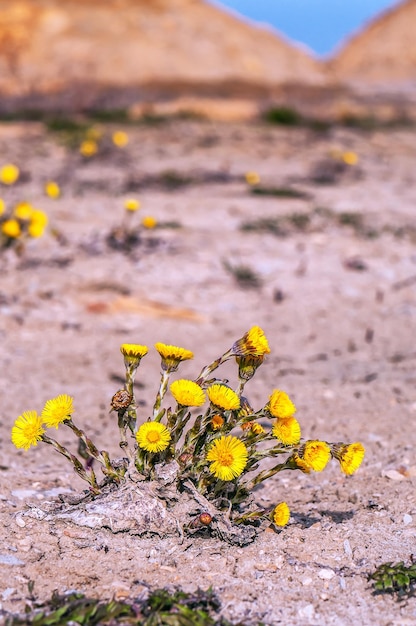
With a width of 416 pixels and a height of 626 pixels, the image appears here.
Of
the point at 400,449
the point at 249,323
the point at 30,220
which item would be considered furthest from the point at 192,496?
the point at 30,220

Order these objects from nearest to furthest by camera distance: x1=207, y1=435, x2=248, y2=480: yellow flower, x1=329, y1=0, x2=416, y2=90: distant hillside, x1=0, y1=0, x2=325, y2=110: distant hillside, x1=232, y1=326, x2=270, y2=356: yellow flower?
x1=207, y1=435, x2=248, y2=480: yellow flower
x1=232, y1=326, x2=270, y2=356: yellow flower
x1=0, y1=0, x2=325, y2=110: distant hillside
x1=329, y1=0, x2=416, y2=90: distant hillside

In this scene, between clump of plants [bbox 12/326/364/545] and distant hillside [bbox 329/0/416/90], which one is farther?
distant hillside [bbox 329/0/416/90]

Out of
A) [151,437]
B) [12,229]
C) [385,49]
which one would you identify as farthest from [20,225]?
[385,49]

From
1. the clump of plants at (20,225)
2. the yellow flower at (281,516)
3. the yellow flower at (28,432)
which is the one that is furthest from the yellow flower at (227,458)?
the clump of plants at (20,225)

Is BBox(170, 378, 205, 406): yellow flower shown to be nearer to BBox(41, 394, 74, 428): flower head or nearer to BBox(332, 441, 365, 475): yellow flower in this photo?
BBox(41, 394, 74, 428): flower head

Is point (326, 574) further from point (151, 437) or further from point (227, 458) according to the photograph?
point (151, 437)

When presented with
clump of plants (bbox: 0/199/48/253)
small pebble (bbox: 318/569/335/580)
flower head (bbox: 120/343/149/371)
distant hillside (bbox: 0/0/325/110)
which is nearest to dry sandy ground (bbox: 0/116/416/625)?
small pebble (bbox: 318/569/335/580)

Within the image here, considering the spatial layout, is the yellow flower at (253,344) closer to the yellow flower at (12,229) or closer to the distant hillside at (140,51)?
the yellow flower at (12,229)
